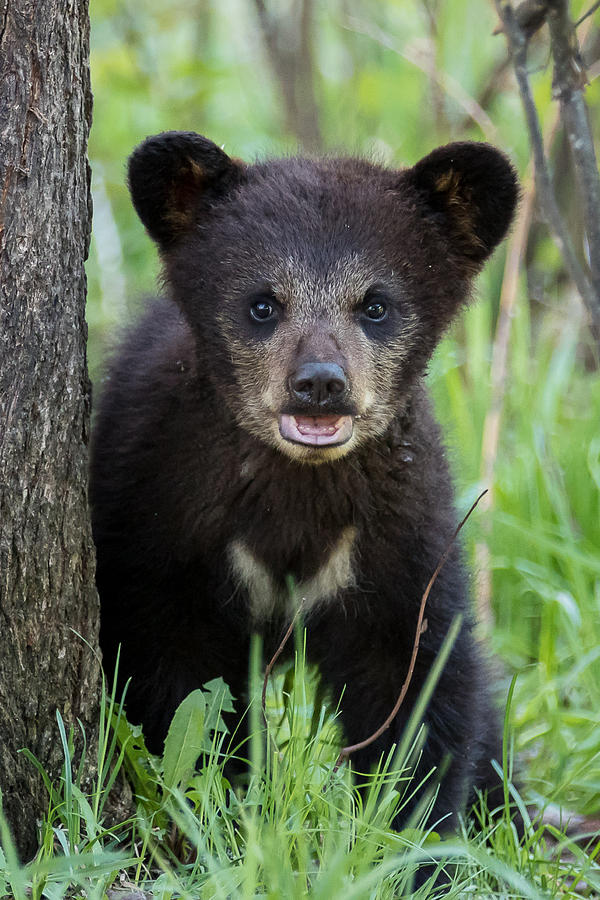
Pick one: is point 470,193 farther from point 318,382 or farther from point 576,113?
point 318,382

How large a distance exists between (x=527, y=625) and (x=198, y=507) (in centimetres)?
247

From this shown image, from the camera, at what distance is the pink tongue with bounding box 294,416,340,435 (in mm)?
3275

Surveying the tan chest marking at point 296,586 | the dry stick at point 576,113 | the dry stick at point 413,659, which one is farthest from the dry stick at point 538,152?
the tan chest marking at point 296,586

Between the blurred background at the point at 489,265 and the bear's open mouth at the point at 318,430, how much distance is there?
3.45 ft

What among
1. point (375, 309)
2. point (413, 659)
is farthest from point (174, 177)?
point (413, 659)

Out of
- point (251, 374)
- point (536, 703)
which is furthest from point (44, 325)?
point (536, 703)

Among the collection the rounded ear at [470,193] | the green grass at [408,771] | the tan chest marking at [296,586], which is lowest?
the green grass at [408,771]

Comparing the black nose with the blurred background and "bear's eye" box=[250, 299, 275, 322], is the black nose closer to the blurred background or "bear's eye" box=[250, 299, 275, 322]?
"bear's eye" box=[250, 299, 275, 322]

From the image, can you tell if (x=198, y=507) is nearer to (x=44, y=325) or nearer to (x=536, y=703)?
(x=44, y=325)

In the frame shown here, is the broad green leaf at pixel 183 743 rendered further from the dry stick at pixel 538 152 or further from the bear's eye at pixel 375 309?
the dry stick at pixel 538 152

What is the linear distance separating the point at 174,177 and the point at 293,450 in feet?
3.05

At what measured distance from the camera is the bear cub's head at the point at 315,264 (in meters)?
3.36

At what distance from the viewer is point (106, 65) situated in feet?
26.5

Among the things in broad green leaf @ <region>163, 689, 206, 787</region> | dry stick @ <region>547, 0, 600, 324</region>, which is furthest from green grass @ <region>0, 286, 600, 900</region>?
dry stick @ <region>547, 0, 600, 324</region>
